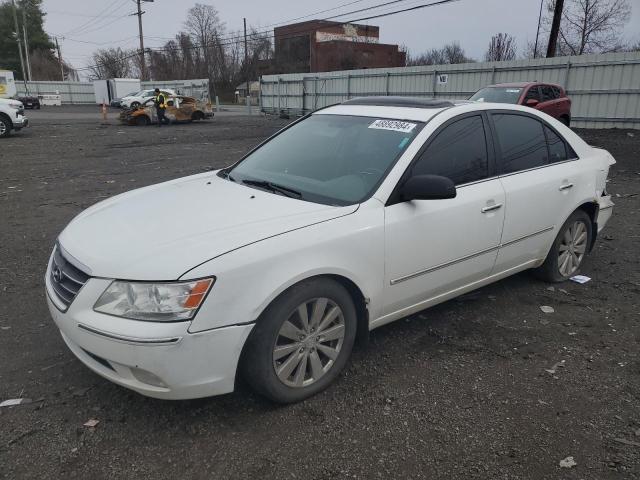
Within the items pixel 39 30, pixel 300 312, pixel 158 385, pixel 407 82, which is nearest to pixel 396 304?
pixel 300 312

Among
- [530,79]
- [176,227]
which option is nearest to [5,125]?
[176,227]

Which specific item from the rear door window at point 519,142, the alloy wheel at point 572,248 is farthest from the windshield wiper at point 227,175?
the alloy wheel at point 572,248

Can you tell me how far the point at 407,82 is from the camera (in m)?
24.0

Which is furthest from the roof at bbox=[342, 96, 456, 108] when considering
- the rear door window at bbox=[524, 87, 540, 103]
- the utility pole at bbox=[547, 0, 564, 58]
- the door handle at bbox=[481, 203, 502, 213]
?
the utility pole at bbox=[547, 0, 564, 58]

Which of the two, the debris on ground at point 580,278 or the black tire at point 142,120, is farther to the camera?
the black tire at point 142,120

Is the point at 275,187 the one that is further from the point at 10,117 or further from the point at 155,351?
the point at 10,117

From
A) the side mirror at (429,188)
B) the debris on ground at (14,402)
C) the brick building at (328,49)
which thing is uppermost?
the brick building at (328,49)

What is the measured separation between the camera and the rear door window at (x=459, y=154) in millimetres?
3400

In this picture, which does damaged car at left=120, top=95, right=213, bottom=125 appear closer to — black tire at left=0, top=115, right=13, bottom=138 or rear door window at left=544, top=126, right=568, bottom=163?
black tire at left=0, top=115, right=13, bottom=138

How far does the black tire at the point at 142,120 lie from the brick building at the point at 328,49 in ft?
136

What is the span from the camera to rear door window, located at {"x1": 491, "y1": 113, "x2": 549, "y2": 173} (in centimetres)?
393

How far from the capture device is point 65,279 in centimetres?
275

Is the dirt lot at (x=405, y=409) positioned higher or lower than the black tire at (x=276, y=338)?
lower

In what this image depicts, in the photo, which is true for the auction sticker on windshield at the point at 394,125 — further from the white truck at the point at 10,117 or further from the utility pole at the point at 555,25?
the utility pole at the point at 555,25
